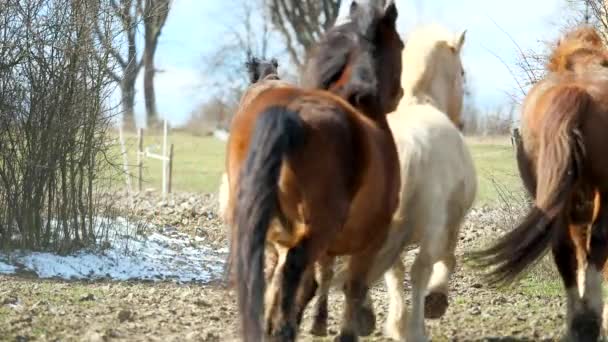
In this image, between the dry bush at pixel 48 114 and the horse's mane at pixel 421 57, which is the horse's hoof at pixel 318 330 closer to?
the horse's mane at pixel 421 57

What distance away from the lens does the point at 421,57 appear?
26.7ft

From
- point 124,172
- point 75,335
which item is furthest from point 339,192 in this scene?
point 124,172

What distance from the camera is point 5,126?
10.7 meters

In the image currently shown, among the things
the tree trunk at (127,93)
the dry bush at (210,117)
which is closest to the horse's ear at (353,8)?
the tree trunk at (127,93)

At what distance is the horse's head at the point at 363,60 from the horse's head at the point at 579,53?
1.28m

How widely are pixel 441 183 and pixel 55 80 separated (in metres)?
5.01

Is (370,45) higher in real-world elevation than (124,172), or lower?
higher

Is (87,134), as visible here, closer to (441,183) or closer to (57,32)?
(57,32)

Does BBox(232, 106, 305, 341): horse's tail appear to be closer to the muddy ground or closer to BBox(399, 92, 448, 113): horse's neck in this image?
the muddy ground

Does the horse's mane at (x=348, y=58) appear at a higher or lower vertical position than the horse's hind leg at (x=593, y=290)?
higher

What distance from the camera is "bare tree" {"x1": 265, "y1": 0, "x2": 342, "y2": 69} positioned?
35.9 meters

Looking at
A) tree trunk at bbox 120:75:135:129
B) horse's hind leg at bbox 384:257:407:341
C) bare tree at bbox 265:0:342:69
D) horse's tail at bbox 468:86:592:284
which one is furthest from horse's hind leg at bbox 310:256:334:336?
bare tree at bbox 265:0:342:69

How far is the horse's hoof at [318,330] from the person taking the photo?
288 inches

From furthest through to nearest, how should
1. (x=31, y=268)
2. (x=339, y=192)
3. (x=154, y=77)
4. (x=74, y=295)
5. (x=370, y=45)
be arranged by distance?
(x=154, y=77) < (x=31, y=268) < (x=74, y=295) < (x=370, y=45) < (x=339, y=192)
